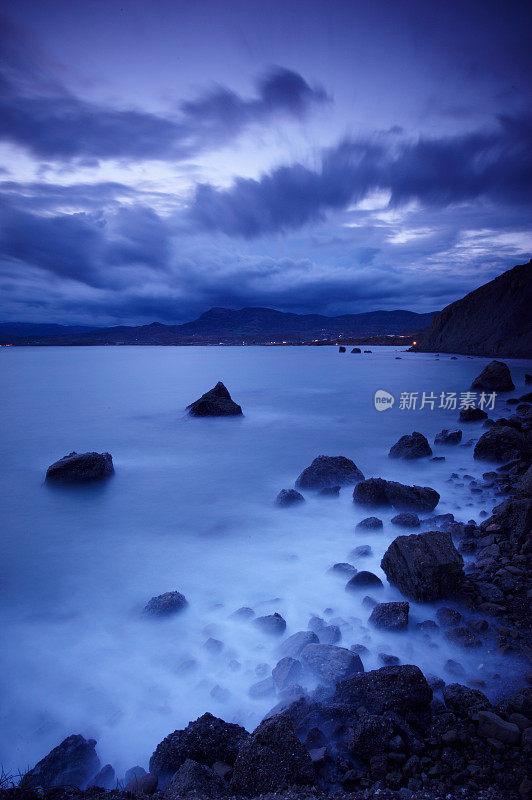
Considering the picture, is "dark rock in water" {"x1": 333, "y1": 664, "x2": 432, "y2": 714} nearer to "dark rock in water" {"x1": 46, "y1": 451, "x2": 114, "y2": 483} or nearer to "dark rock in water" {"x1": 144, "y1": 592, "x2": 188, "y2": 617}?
"dark rock in water" {"x1": 144, "y1": 592, "x2": 188, "y2": 617}

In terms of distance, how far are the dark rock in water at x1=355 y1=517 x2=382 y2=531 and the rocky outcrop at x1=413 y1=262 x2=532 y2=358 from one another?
47.4 m

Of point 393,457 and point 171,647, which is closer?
point 171,647

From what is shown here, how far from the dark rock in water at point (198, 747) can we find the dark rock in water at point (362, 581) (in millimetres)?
2281

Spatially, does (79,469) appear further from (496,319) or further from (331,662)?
(496,319)

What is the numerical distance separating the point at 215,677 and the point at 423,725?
6.11 ft

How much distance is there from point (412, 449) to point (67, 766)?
904cm

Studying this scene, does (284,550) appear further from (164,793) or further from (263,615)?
(164,793)

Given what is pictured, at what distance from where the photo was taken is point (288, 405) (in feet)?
68.3

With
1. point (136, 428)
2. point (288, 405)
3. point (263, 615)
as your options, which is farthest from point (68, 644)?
point (288, 405)

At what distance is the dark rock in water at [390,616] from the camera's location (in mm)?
4074

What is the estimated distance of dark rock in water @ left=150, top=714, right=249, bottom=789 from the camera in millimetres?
2775

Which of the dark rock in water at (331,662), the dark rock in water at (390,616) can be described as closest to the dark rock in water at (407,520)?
the dark rock in water at (390,616)

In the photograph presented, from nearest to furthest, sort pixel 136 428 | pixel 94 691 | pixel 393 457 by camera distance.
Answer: pixel 94 691 < pixel 393 457 < pixel 136 428
